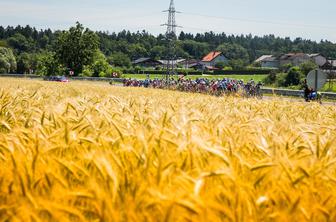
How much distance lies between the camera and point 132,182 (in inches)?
79.7

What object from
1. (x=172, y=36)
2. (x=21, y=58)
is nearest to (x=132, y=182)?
(x=172, y=36)

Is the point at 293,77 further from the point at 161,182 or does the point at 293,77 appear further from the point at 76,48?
the point at 161,182

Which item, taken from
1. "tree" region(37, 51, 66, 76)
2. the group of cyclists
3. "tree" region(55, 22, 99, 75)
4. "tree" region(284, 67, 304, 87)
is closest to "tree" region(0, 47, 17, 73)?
"tree" region(37, 51, 66, 76)

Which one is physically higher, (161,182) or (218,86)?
(161,182)

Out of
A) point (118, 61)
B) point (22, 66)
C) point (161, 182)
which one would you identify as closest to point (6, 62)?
point (22, 66)

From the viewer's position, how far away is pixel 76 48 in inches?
4646

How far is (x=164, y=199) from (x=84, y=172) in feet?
1.90

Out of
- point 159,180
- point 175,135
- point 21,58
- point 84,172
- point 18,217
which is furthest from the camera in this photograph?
point 21,58

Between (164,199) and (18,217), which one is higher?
(164,199)

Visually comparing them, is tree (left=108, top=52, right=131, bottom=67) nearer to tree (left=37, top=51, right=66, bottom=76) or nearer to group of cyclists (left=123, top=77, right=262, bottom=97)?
tree (left=37, top=51, right=66, bottom=76)

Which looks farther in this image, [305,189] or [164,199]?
[305,189]

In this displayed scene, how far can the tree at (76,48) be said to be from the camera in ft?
386

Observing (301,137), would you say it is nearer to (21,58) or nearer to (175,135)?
(175,135)

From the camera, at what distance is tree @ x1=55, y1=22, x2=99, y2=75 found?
4628 inches
